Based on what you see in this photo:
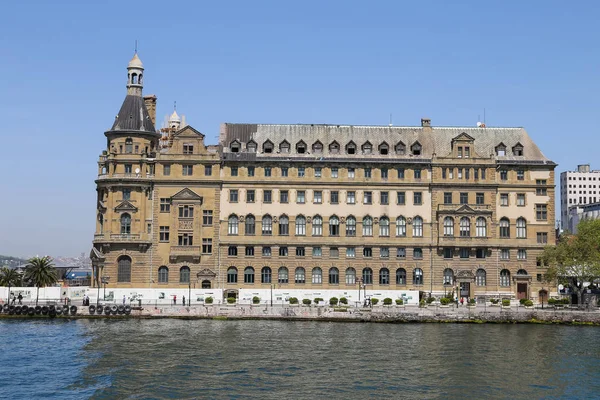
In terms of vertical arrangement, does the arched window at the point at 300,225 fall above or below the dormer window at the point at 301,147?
below

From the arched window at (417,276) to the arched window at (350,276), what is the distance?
956 cm

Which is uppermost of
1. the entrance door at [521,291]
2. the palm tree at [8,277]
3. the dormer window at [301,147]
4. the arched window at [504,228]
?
the dormer window at [301,147]

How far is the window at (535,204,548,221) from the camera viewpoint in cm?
12150

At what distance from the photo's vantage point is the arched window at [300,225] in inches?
4755

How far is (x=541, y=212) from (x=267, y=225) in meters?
44.0

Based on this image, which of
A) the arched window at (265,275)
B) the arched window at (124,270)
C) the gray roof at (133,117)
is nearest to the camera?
the arched window at (124,270)

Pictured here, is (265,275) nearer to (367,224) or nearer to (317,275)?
(317,275)

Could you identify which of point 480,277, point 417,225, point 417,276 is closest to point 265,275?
point 417,276

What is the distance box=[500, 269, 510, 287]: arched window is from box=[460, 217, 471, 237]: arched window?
8.18 meters

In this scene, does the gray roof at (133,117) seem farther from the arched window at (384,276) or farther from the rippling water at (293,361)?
the arched window at (384,276)

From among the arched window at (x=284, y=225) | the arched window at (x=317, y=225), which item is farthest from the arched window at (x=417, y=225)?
the arched window at (x=284, y=225)

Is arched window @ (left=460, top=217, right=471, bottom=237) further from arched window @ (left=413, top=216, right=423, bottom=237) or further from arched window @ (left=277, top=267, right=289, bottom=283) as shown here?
arched window @ (left=277, top=267, right=289, bottom=283)

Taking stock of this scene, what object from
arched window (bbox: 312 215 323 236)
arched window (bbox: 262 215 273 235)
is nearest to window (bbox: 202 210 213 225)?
arched window (bbox: 262 215 273 235)

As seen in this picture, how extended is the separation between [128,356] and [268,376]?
15.7 metres
